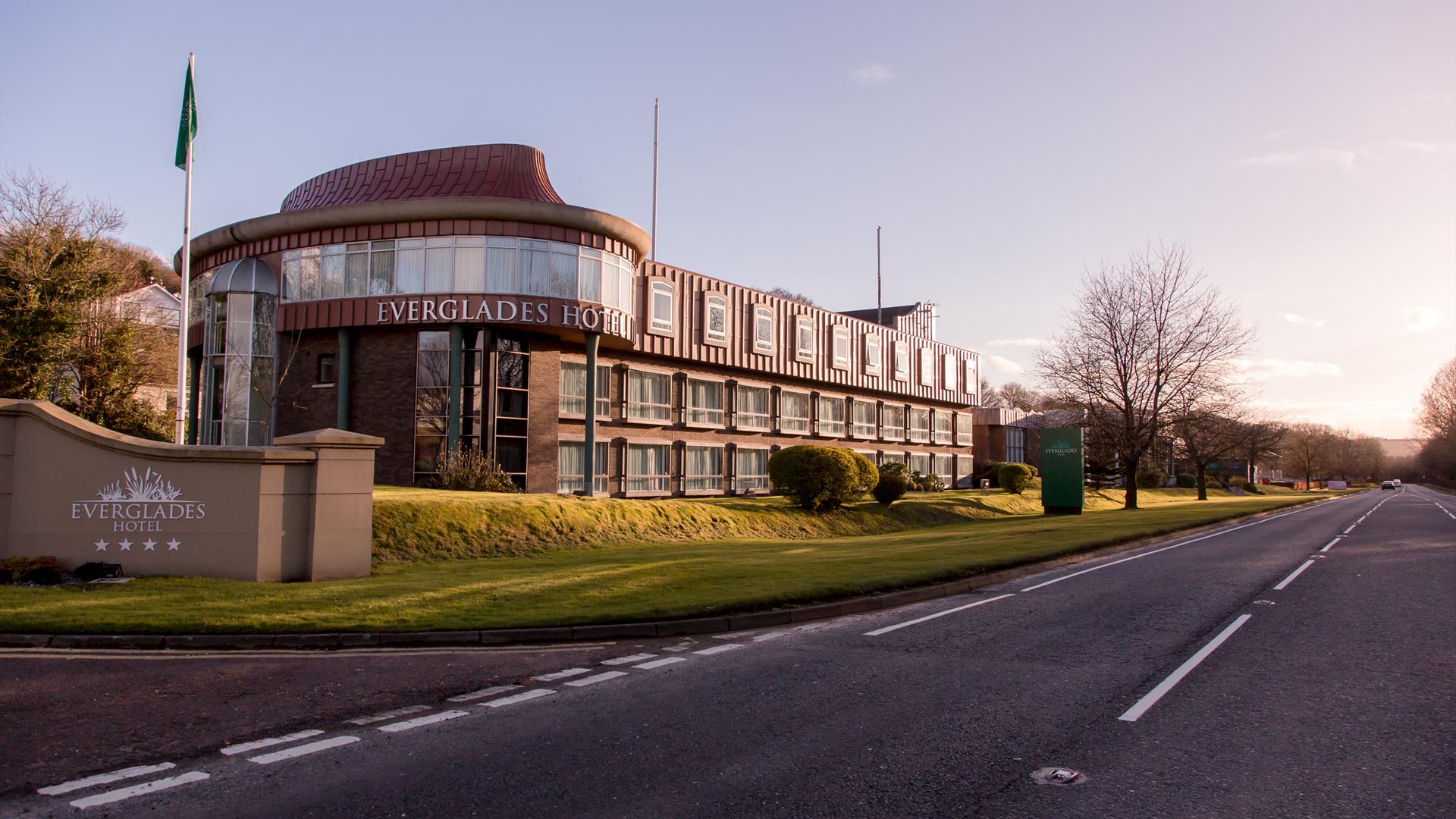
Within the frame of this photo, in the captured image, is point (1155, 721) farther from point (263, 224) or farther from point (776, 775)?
point (263, 224)

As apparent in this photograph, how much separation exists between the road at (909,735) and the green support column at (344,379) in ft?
72.8

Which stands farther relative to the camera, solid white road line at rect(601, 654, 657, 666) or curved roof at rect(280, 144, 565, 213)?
curved roof at rect(280, 144, 565, 213)

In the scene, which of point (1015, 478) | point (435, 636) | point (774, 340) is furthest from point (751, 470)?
point (435, 636)

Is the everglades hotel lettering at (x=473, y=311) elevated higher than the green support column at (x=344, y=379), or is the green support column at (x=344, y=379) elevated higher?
the everglades hotel lettering at (x=473, y=311)

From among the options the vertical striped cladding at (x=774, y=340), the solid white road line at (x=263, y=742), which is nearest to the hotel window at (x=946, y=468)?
the vertical striped cladding at (x=774, y=340)

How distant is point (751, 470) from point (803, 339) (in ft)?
24.4

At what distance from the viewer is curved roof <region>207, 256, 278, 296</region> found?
29.6 m

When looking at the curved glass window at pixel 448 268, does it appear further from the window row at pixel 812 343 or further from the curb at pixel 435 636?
the curb at pixel 435 636

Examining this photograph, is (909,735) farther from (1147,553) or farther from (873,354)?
(873,354)

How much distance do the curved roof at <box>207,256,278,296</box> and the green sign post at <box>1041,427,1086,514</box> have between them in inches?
1241

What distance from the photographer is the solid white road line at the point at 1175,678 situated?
6734mm

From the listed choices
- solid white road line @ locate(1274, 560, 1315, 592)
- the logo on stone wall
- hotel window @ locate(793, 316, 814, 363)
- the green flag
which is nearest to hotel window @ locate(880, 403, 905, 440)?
hotel window @ locate(793, 316, 814, 363)

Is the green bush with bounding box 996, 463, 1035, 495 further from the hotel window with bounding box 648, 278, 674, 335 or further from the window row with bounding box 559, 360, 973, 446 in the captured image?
the hotel window with bounding box 648, 278, 674, 335

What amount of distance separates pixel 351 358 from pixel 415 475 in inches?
186
